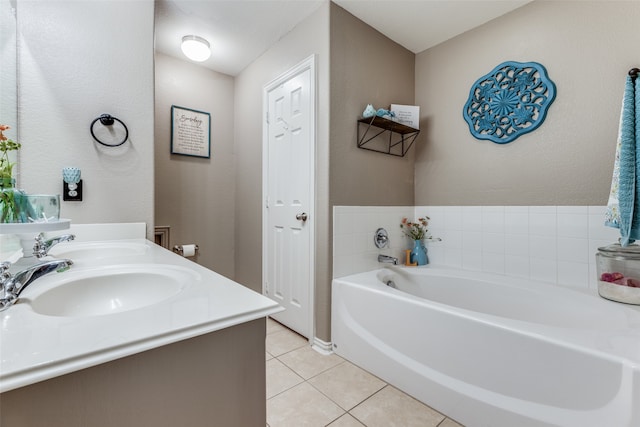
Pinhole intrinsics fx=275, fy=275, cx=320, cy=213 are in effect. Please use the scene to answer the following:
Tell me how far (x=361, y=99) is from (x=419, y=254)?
1.32 meters

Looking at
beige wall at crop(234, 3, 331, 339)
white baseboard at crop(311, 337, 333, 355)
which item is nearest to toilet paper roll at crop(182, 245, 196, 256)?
beige wall at crop(234, 3, 331, 339)

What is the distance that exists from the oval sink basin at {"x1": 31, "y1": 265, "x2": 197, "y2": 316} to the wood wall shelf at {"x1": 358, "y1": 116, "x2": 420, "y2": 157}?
1.60 metres

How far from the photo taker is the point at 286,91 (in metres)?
2.25

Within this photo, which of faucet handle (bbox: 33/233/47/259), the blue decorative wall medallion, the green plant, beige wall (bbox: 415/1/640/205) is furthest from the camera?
the green plant

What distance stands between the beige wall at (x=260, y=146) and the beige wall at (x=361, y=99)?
0.08 metres

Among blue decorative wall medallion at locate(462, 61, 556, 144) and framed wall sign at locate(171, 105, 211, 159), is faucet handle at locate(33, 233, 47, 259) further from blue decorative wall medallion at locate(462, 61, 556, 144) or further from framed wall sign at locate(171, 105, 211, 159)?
blue decorative wall medallion at locate(462, 61, 556, 144)

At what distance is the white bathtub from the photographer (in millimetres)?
942

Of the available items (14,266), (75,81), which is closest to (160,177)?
(75,81)

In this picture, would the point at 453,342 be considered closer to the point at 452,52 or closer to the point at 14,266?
the point at 14,266

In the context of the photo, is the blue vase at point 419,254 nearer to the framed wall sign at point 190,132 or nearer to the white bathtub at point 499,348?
the white bathtub at point 499,348

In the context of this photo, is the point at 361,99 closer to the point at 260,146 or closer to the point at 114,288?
the point at 260,146

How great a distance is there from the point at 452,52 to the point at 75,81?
2.60 m

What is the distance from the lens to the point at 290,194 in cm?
221

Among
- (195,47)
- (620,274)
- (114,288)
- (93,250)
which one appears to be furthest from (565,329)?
(195,47)
